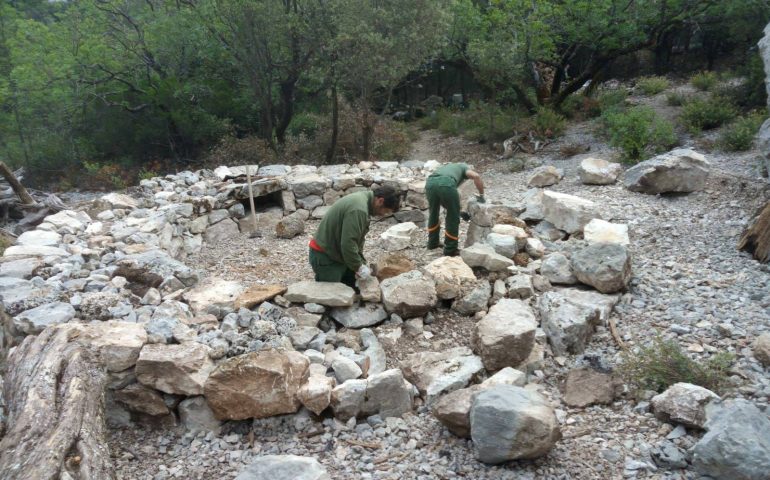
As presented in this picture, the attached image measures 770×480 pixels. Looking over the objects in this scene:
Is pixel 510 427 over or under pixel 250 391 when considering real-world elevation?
over

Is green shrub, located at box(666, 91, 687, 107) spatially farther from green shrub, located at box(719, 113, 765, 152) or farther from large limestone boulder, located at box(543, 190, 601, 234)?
large limestone boulder, located at box(543, 190, 601, 234)

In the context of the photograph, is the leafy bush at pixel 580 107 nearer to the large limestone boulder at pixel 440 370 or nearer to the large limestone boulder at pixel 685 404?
the large limestone boulder at pixel 440 370

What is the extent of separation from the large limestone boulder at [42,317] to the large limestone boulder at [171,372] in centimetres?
87

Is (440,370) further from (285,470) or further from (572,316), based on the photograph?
(285,470)

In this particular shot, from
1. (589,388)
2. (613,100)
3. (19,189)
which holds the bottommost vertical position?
(589,388)

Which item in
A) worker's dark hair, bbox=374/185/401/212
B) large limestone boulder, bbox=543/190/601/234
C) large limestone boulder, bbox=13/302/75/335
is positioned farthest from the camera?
large limestone boulder, bbox=543/190/601/234

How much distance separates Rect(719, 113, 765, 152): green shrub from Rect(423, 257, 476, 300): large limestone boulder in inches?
261

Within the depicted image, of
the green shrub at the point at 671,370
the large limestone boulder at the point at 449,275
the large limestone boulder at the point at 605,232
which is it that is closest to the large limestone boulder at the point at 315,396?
the large limestone boulder at the point at 449,275

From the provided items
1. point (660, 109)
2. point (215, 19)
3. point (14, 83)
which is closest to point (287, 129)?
point (215, 19)

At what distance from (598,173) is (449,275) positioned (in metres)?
4.71

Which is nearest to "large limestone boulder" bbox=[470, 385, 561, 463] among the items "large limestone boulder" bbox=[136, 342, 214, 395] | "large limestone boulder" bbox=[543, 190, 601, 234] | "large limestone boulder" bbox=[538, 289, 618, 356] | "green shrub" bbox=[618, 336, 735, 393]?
"green shrub" bbox=[618, 336, 735, 393]

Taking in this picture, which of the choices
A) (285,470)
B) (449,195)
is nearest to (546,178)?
(449,195)

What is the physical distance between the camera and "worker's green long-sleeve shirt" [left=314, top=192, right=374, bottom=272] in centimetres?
530

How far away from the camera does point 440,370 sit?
14.5 feet
